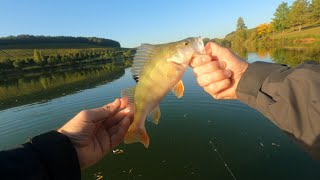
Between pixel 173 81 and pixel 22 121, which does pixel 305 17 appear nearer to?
pixel 22 121

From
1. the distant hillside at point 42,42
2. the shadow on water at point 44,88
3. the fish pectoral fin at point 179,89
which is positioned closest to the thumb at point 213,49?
the fish pectoral fin at point 179,89

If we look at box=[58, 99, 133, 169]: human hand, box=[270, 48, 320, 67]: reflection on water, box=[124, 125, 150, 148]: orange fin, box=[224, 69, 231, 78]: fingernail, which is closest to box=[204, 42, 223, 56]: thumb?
box=[224, 69, 231, 78]: fingernail

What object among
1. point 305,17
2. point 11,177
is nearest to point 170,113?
point 11,177

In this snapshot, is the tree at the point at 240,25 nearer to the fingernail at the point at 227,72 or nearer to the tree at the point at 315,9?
the tree at the point at 315,9

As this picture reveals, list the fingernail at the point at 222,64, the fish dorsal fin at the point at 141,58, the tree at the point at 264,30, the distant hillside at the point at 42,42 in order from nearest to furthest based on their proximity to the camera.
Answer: the fingernail at the point at 222,64 < the fish dorsal fin at the point at 141,58 < the tree at the point at 264,30 < the distant hillside at the point at 42,42

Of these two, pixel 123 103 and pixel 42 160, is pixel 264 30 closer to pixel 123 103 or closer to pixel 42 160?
pixel 123 103

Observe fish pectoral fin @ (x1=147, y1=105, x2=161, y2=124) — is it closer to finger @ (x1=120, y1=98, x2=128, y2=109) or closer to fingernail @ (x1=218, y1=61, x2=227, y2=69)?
finger @ (x1=120, y1=98, x2=128, y2=109)
